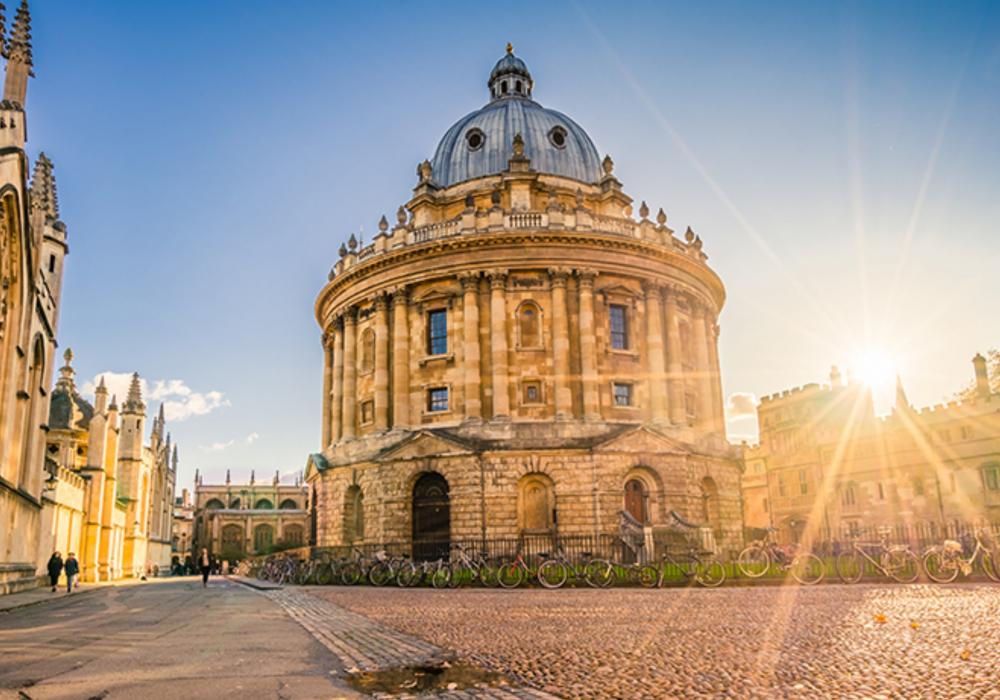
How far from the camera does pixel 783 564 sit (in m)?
23.8

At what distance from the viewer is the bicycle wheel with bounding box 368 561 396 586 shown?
27625mm

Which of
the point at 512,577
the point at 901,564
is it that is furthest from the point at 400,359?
the point at 901,564

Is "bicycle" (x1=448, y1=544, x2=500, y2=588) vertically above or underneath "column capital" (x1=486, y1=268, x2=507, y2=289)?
underneath

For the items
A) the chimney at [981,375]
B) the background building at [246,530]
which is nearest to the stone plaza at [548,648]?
the chimney at [981,375]

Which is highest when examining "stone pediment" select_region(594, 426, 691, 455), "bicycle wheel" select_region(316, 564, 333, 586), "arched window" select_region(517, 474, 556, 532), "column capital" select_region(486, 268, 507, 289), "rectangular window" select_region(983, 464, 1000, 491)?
"column capital" select_region(486, 268, 507, 289)

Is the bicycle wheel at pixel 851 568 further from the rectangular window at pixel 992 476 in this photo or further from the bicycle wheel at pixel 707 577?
the rectangular window at pixel 992 476

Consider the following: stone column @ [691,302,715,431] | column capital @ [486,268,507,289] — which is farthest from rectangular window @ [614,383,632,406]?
column capital @ [486,268,507,289]

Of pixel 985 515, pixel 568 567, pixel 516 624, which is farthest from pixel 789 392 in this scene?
pixel 516 624

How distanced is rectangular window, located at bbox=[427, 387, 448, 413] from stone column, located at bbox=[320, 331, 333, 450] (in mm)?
8654

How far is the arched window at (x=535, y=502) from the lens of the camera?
115 feet

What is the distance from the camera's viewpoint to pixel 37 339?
27703 millimetres

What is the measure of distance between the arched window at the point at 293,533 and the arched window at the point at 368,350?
72.6m

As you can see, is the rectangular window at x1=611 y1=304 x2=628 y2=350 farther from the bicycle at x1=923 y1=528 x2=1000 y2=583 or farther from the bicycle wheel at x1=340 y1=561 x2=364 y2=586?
the bicycle at x1=923 y1=528 x2=1000 y2=583

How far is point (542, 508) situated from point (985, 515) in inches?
1171
